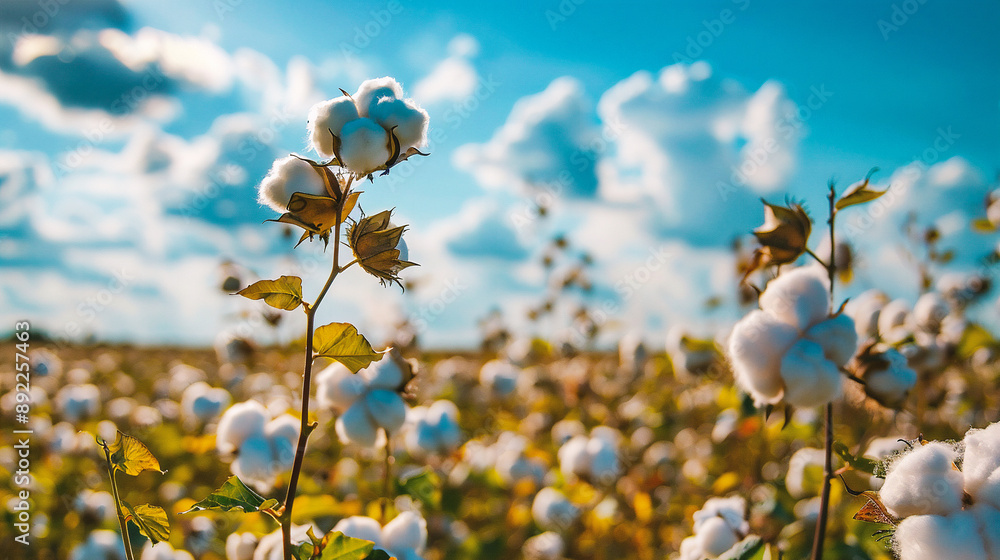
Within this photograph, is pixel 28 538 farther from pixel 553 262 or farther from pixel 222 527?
pixel 553 262

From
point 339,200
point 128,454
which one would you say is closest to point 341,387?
point 128,454

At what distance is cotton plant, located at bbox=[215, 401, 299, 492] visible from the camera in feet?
4.00

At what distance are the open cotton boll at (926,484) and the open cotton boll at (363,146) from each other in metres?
0.72

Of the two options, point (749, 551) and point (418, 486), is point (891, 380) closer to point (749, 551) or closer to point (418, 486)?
point (749, 551)

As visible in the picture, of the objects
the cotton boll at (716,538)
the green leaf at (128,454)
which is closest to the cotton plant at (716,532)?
the cotton boll at (716,538)

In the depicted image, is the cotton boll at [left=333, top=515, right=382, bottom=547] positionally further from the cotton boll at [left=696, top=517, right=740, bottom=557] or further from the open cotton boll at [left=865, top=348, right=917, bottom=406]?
the open cotton boll at [left=865, top=348, right=917, bottom=406]

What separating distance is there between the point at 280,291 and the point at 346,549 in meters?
0.35

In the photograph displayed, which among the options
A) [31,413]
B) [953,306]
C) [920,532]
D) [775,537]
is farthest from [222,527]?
[953,306]

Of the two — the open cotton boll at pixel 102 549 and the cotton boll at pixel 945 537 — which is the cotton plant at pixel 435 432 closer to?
the open cotton boll at pixel 102 549

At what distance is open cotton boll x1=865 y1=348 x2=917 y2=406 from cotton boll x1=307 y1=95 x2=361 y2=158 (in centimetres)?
101

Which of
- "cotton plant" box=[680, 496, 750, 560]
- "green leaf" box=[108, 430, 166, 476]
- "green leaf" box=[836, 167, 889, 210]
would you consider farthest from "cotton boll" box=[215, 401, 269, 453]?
"green leaf" box=[836, 167, 889, 210]

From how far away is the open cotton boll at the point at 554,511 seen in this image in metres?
2.42

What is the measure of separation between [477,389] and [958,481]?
4423 mm

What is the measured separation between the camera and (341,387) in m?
1.20
